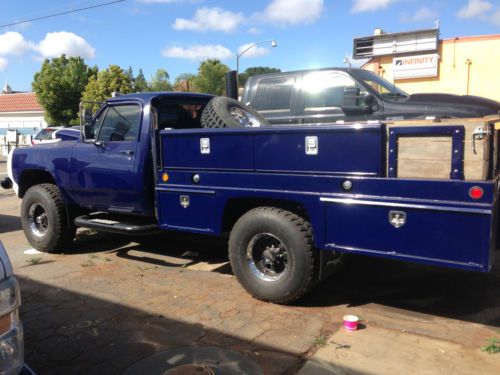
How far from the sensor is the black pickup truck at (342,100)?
19.9ft

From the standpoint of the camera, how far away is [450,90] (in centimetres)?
2202

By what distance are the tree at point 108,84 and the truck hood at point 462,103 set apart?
3500 cm

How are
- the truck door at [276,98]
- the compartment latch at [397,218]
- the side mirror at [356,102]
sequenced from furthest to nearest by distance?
1. the truck door at [276,98]
2. the side mirror at [356,102]
3. the compartment latch at [397,218]

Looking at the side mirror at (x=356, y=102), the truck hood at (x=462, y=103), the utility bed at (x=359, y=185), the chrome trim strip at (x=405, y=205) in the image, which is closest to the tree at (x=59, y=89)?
A: the side mirror at (x=356, y=102)

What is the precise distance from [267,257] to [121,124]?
2.60m

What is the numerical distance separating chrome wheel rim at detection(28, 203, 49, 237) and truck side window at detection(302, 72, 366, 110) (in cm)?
402

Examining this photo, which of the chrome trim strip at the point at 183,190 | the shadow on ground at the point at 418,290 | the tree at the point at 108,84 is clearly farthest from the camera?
the tree at the point at 108,84

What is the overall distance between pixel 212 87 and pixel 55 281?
45.8 m

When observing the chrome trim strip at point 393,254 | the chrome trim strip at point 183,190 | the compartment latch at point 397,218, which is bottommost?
the chrome trim strip at point 393,254

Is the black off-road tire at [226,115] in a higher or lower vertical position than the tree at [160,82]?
lower

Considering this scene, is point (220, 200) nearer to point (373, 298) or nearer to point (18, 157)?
point (373, 298)

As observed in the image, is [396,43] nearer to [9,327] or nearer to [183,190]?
[183,190]

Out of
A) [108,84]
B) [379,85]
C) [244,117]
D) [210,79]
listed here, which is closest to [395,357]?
[244,117]

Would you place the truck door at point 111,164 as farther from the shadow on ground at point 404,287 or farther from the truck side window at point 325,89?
the truck side window at point 325,89
